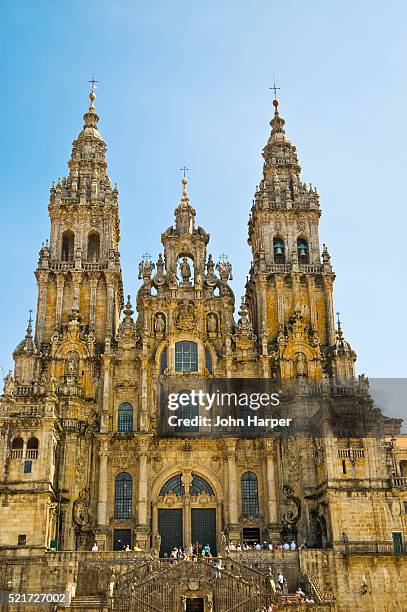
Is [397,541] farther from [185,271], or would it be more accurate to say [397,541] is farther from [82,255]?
[82,255]

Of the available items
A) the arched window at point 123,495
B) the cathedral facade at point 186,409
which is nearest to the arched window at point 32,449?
the cathedral facade at point 186,409

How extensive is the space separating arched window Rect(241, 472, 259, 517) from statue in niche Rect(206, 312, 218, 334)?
9730 mm

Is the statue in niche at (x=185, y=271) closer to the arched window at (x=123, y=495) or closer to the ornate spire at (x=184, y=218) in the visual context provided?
the ornate spire at (x=184, y=218)

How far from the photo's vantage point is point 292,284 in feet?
171

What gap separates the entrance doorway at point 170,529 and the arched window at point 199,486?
4.82ft

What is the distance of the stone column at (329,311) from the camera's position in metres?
50.9

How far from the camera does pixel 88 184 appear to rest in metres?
55.9

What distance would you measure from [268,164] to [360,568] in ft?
104

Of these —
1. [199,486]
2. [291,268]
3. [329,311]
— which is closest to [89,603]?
[199,486]

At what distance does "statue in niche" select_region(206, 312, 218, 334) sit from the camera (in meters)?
50.6

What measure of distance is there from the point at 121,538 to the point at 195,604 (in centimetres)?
1056

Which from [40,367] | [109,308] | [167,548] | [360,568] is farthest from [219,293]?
[360,568]

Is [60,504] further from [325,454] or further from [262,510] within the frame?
[325,454]

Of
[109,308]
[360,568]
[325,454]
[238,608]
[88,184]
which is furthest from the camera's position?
[88,184]
